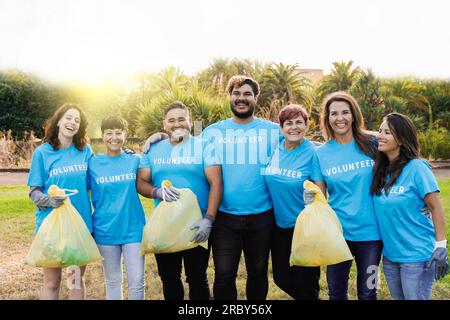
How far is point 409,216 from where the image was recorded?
2943 mm

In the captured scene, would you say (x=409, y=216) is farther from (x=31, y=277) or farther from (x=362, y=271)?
(x=31, y=277)

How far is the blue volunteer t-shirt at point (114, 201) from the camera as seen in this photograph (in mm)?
3393

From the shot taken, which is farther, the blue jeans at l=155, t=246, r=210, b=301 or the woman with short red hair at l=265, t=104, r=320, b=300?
the blue jeans at l=155, t=246, r=210, b=301

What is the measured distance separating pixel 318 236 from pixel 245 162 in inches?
31.2

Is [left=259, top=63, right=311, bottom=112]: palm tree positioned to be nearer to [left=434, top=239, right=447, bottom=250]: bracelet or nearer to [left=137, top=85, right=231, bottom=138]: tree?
[left=137, top=85, right=231, bottom=138]: tree

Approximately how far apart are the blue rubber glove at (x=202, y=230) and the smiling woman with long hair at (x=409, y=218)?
1.21 m

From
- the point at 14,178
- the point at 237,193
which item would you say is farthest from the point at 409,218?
the point at 14,178

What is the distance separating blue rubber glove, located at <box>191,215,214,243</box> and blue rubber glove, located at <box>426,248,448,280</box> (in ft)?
5.04

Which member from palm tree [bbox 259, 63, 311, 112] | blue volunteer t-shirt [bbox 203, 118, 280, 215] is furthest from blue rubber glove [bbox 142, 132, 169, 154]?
palm tree [bbox 259, 63, 311, 112]

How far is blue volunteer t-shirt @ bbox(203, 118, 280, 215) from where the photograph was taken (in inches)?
132

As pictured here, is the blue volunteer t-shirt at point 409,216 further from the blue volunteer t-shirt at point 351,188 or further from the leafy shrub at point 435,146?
the leafy shrub at point 435,146

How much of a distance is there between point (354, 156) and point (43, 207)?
2357 mm
